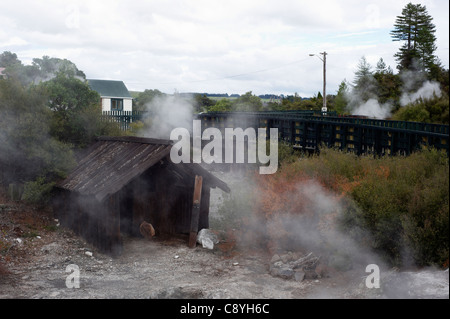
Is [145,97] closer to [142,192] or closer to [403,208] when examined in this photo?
[142,192]

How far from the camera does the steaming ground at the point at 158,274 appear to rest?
10.5m

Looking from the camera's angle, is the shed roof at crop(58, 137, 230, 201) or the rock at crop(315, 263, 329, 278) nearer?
the rock at crop(315, 263, 329, 278)

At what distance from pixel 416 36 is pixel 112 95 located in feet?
107

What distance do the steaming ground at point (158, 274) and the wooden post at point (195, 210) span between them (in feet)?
1.23

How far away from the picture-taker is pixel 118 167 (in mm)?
15617


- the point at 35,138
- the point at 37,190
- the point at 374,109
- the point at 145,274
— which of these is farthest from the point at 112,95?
the point at 145,274

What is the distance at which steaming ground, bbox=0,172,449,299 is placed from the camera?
34.6 ft

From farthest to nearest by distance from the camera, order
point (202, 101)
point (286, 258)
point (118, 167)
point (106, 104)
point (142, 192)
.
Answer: point (202, 101)
point (106, 104)
point (142, 192)
point (118, 167)
point (286, 258)

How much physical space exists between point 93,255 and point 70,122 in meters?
8.28

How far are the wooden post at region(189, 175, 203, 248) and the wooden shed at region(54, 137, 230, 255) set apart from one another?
0.10 feet

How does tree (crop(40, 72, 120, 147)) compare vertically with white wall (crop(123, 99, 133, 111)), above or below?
below

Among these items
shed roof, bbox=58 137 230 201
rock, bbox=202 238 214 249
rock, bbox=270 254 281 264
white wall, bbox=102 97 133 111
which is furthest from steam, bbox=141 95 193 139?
white wall, bbox=102 97 133 111

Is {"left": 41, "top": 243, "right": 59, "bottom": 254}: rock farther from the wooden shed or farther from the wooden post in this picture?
the wooden post
